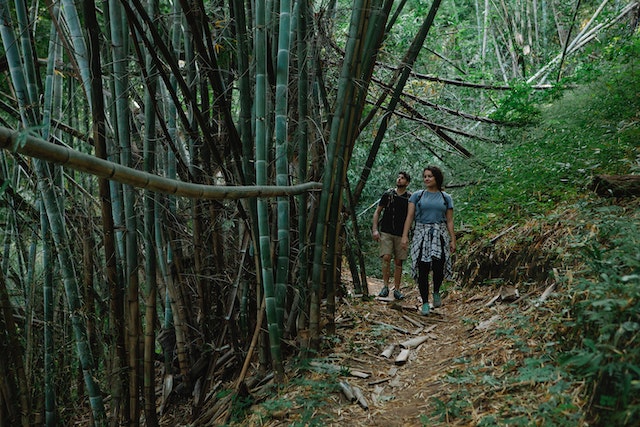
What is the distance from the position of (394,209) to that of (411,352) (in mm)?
1627

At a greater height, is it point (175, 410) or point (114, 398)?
point (114, 398)

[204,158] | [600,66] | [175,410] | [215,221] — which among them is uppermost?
[600,66]

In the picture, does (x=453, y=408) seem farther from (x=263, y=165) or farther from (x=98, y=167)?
(x=98, y=167)

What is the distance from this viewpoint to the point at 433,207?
3643 millimetres

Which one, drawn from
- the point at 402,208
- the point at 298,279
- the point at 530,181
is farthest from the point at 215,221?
the point at 530,181

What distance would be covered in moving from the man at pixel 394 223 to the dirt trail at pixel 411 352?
1.62ft

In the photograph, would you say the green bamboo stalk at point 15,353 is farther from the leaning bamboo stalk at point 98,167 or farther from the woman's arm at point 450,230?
the woman's arm at point 450,230

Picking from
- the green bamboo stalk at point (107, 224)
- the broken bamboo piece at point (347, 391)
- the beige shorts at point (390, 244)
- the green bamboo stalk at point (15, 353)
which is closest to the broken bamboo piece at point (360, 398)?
the broken bamboo piece at point (347, 391)

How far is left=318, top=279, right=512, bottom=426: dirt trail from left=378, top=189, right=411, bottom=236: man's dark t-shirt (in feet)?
2.25

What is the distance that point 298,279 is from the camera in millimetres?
2582

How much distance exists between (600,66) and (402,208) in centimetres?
343

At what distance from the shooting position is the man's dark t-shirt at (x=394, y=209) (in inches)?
165

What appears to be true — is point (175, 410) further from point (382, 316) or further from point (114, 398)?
point (382, 316)

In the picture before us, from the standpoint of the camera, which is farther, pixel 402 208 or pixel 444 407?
pixel 402 208
